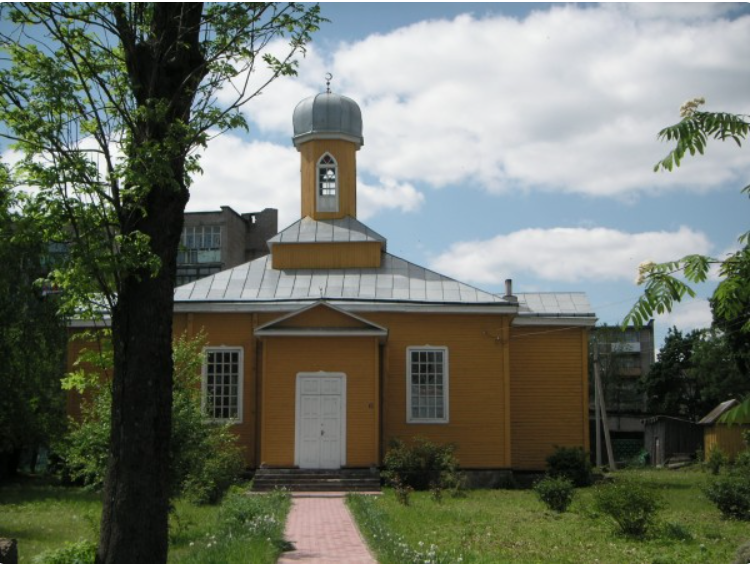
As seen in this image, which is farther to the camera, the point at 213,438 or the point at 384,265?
the point at 384,265

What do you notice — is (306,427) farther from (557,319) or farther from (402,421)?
(557,319)

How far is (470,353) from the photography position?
966 inches

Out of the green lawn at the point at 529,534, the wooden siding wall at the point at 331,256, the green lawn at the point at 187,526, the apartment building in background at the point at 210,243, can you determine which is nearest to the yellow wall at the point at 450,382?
the wooden siding wall at the point at 331,256

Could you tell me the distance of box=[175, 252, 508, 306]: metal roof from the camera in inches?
990

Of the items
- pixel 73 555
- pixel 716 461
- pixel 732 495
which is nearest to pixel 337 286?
pixel 732 495

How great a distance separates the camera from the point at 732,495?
16.1 meters

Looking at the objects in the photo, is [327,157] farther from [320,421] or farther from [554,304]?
[320,421]

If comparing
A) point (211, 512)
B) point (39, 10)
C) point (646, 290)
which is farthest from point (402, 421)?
point (646, 290)

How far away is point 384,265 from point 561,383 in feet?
20.4

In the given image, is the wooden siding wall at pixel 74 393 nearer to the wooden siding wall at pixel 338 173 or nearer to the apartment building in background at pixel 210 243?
the wooden siding wall at pixel 338 173

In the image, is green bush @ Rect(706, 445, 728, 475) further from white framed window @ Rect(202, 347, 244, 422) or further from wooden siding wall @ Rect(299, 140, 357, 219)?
white framed window @ Rect(202, 347, 244, 422)

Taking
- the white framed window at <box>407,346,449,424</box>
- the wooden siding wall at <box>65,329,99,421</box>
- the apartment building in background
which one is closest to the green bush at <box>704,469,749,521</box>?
the white framed window at <box>407,346,449,424</box>

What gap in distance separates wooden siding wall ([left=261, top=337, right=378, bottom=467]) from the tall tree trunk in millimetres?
14106

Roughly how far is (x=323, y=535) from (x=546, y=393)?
44.1ft
